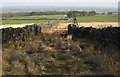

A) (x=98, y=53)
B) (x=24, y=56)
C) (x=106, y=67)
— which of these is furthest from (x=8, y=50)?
(x=106, y=67)

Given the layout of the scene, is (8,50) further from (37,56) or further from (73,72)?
(73,72)

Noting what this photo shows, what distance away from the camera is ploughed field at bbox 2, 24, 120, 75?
14.0 metres

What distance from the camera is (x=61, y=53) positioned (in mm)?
17359

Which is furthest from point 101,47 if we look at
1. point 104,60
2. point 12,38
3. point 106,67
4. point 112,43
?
point 12,38

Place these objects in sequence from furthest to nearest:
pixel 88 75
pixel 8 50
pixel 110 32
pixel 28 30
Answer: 1. pixel 28 30
2. pixel 110 32
3. pixel 8 50
4. pixel 88 75

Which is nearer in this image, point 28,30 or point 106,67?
point 106,67

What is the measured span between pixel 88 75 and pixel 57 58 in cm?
333

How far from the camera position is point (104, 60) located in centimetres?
1516

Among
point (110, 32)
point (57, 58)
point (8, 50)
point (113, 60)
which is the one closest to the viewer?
point (113, 60)

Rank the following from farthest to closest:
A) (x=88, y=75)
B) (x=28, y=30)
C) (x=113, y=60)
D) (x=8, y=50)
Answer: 1. (x=28, y=30)
2. (x=8, y=50)
3. (x=113, y=60)
4. (x=88, y=75)

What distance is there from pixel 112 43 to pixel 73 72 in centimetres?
488

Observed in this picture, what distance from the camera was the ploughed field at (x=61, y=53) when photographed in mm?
13992

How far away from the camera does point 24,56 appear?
15961 mm

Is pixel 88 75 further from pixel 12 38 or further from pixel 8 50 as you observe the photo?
pixel 12 38
